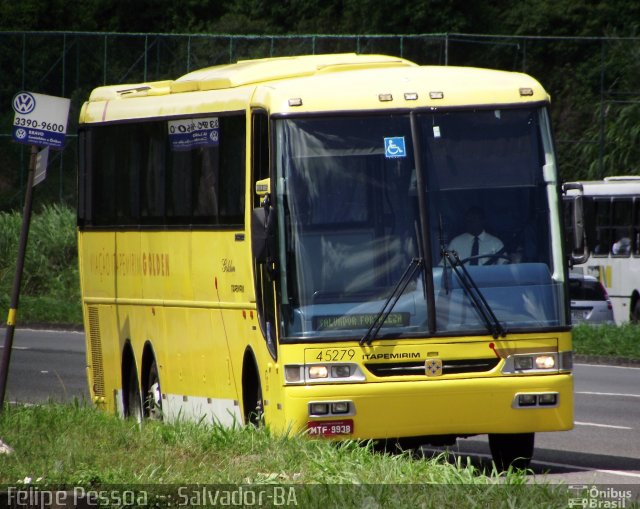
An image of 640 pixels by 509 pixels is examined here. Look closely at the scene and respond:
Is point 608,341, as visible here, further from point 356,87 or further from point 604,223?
point 356,87

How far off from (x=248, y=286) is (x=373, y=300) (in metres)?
1.34

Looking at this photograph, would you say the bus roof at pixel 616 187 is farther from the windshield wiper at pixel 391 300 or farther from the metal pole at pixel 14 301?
the windshield wiper at pixel 391 300

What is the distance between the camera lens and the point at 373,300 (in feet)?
38.3

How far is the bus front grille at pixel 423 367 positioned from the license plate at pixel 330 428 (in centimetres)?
44

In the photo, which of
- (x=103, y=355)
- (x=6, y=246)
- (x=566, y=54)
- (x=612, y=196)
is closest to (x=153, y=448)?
(x=103, y=355)

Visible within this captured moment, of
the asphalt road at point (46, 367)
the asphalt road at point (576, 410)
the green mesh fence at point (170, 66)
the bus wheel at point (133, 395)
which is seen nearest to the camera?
the asphalt road at point (576, 410)

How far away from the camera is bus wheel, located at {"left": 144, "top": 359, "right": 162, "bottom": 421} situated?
49.4ft

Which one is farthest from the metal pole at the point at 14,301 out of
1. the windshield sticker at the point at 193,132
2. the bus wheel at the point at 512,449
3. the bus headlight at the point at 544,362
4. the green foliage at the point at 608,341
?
the green foliage at the point at 608,341

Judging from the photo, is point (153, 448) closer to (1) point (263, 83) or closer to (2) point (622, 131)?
(1) point (263, 83)

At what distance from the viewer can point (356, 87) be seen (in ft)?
40.2

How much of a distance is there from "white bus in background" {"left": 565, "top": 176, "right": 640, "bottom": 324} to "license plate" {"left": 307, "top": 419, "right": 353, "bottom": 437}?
23.2 meters

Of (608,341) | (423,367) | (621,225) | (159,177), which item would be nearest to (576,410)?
(159,177)

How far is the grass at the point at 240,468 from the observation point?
26.2ft

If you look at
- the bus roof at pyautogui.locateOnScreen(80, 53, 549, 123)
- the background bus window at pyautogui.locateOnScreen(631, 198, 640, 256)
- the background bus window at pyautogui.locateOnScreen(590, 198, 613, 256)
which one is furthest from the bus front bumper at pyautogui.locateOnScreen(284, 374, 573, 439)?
the background bus window at pyautogui.locateOnScreen(590, 198, 613, 256)
